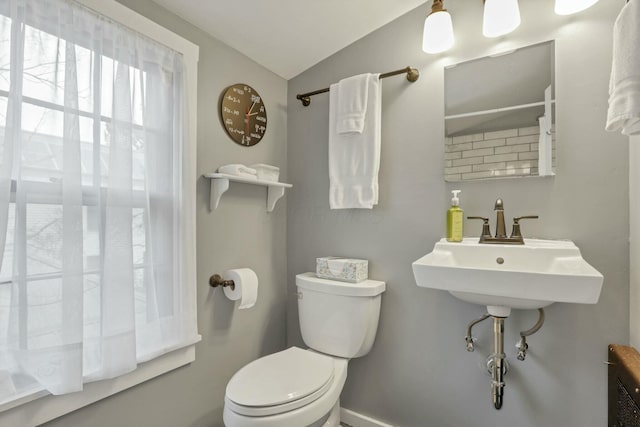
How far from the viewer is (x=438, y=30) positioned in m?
1.53

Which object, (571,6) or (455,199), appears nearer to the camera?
(571,6)

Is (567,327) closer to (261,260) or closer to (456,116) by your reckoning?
(456,116)

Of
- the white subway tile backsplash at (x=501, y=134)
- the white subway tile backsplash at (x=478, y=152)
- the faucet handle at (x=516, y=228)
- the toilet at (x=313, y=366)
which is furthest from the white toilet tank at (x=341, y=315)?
the white subway tile backsplash at (x=501, y=134)

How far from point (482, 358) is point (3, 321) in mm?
1758

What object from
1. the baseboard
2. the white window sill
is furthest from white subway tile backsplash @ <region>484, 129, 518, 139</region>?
the white window sill

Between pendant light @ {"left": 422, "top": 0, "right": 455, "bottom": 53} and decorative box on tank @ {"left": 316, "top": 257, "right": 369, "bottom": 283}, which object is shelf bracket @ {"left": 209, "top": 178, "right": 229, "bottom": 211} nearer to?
decorative box on tank @ {"left": 316, "top": 257, "right": 369, "bottom": 283}

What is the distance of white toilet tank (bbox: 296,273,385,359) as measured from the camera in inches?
64.4

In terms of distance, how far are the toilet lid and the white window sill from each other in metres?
0.30

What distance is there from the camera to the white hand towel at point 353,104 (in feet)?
5.64

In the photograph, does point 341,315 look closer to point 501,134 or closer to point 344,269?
point 344,269

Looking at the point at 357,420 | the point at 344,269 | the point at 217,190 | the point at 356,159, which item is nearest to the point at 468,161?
the point at 356,159

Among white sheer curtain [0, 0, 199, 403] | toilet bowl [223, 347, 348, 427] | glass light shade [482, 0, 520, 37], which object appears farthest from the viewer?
glass light shade [482, 0, 520, 37]

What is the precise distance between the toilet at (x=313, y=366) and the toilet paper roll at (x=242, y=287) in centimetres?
27

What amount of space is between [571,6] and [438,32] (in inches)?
19.5
